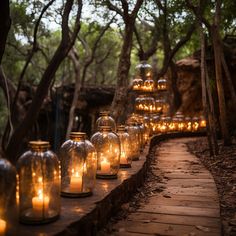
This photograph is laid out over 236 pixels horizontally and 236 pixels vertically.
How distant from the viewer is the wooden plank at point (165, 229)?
2.73 meters

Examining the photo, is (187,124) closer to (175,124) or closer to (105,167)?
(175,124)

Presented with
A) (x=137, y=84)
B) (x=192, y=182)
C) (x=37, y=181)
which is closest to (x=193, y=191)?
(x=192, y=182)

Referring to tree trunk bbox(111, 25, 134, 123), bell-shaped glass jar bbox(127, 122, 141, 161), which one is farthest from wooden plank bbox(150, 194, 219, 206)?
tree trunk bbox(111, 25, 134, 123)

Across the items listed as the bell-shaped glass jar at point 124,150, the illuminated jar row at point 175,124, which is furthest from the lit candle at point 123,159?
the illuminated jar row at point 175,124

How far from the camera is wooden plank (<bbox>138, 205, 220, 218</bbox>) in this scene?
3.24 meters

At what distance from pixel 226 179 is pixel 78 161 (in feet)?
10.3

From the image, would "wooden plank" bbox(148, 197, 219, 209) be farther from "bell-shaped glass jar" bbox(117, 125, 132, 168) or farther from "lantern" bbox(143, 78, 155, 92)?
"lantern" bbox(143, 78, 155, 92)

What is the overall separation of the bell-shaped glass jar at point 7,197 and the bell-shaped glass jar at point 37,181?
7.9 inches

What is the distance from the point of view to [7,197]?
1947mm

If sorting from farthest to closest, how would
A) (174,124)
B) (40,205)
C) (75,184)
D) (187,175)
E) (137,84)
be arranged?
(174,124)
(137,84)
(187,175)
(75,184)
(40,205)

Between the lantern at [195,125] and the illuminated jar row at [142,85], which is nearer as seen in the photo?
the illuminated jar row at [142,85]

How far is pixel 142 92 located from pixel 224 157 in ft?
13.4

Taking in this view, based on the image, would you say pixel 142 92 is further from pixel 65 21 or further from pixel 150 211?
pixel 150 211

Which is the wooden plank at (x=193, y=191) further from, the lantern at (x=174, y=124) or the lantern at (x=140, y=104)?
the lantern at (x=174, y=124)
